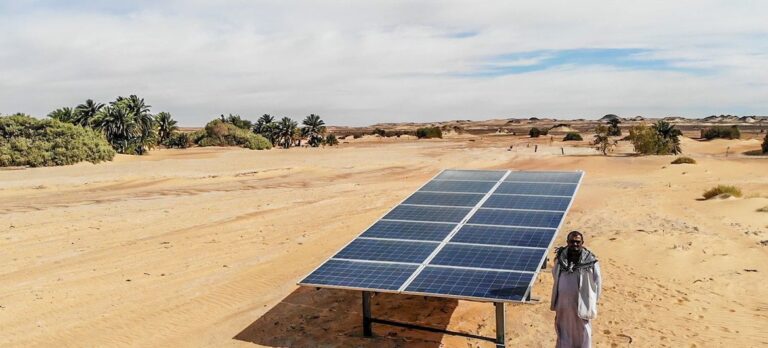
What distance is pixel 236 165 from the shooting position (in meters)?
52.8

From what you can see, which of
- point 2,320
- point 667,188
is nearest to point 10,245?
point 2,320

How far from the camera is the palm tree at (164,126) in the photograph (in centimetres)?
9538

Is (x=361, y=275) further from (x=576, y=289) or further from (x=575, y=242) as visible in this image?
(x=575, y=242)

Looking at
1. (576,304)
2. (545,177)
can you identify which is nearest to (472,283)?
(576,304)

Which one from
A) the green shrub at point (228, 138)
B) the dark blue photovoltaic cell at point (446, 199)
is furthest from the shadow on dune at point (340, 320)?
the green shrub at point (228, 138)

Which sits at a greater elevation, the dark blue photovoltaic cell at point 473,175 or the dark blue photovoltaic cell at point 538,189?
the dark blue photovoltaic cell at point 473,175

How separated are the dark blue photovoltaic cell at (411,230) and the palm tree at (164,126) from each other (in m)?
90.4

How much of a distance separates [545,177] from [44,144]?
51.5 m

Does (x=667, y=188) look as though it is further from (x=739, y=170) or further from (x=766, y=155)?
Answer: (x=766, y=155)

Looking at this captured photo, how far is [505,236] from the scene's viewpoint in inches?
462

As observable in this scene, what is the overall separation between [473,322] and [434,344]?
1.43m

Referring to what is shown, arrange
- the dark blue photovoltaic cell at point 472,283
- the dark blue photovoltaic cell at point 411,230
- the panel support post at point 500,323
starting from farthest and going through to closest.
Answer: the dark blue photovoltaic cell at point 411,230
the panel support post at point 500,323
the dark blue photovoltaic cell at point 472,283

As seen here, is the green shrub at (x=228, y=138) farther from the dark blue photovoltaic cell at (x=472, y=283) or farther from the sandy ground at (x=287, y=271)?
the dark blue photovoltaic cell at (x=472, y=283)

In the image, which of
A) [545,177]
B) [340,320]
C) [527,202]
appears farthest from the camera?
[545,177]
